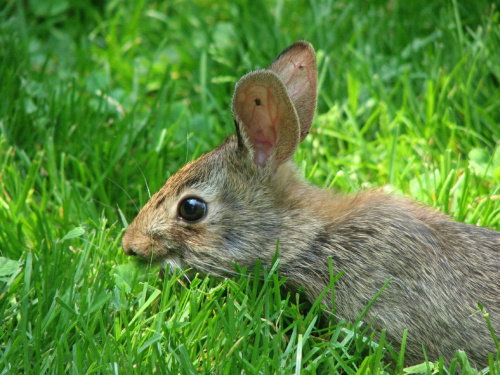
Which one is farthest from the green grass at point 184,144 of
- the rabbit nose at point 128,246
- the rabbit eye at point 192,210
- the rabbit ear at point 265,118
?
the rabbit ear at point 265,118

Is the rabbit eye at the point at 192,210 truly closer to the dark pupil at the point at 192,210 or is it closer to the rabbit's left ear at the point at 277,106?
the dark pupil at the point at 192,210

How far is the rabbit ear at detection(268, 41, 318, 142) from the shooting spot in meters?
4.01

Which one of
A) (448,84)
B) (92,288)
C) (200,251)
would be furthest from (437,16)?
(92,288)

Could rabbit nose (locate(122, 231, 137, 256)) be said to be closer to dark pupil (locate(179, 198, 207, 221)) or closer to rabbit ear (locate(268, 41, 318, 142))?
dark pupil (locate(179, 198, 207, 221))

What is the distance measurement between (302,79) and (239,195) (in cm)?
74

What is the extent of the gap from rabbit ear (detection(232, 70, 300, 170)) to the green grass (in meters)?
0.65

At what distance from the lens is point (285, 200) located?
154 inches

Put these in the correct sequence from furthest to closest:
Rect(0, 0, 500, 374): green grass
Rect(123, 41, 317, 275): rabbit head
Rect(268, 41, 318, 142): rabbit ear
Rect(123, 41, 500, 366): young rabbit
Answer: Rect(268, 41, 318, 142): rabbit ear
Rect(123, 41, 317, 275): rabbit head
Rect(123, 41, 500, 366): young rabbit
Rect(0, 0, 500, 374): green grass

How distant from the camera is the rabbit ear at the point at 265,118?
3.68m

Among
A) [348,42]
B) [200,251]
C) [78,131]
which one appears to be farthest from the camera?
[348,42]

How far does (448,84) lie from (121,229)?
2597 mm

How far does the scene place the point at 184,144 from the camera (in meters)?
5.33

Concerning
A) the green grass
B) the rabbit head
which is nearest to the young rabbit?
the rabbit head

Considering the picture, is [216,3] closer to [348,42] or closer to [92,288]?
[348,42]
